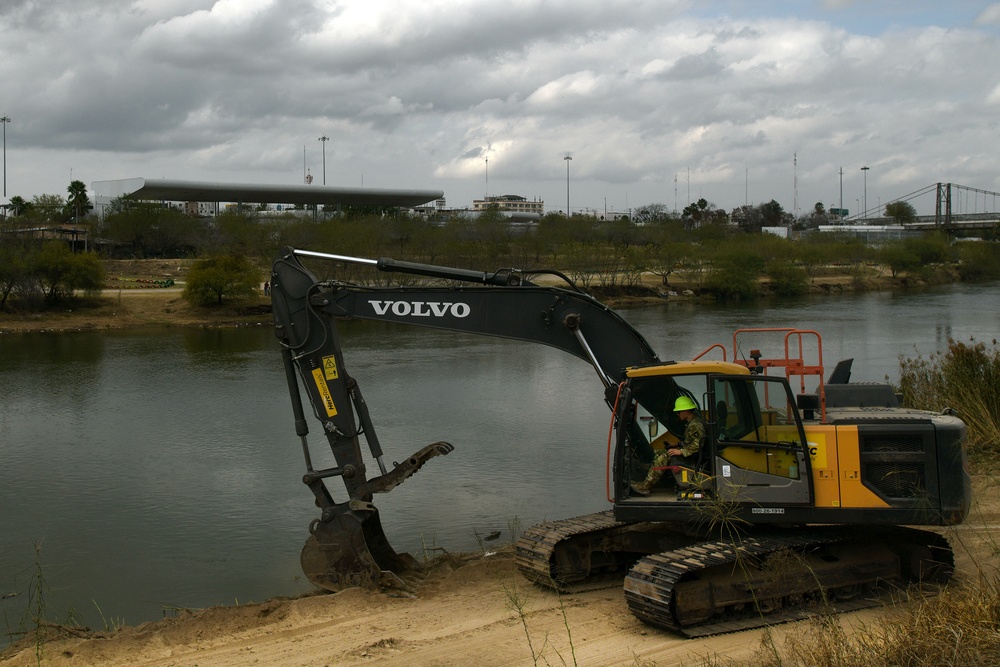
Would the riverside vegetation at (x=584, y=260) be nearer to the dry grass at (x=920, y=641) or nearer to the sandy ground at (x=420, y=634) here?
the sandy ground at (x=420, y=634)

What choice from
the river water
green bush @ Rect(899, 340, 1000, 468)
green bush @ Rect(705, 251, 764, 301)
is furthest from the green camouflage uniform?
green bush @ Rect(705, 251, 764, 301)

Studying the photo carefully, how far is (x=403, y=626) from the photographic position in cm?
799

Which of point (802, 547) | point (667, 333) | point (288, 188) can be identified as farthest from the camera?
point (288, 188)

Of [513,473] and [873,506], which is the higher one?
[873,506]

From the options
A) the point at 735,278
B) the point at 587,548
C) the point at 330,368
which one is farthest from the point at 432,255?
the point at 587,548

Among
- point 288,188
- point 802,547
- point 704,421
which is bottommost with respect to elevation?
point 802,547

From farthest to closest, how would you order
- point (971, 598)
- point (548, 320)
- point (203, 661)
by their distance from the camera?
1. point (548, 320)
2. point (203, 661)
3. point (971, 598)

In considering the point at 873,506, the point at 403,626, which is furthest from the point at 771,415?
the point at 403,626

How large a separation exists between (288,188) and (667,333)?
4699cm

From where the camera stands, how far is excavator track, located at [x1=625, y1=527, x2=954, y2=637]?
7520 mm

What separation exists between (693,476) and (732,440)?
0.42 m

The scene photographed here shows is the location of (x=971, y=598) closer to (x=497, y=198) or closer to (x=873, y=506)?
(x=873, y=506)

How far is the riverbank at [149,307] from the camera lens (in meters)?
40.1

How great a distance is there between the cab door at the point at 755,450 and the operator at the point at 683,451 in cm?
15
